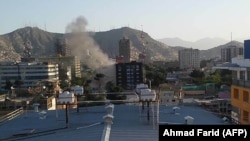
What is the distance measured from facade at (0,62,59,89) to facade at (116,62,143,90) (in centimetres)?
1151

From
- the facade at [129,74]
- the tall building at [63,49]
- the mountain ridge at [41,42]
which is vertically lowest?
the facade at [129,74]

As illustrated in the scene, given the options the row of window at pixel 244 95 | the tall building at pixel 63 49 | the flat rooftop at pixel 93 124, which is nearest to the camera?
the flat rooftop at pixel 93 124

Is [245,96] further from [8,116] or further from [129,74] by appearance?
[129,74]

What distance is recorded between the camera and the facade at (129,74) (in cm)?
7475

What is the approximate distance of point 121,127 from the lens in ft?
36.9

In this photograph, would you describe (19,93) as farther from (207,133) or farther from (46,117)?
(207,133)

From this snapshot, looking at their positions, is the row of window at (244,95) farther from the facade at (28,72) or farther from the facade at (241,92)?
A: the facade at (28,72)

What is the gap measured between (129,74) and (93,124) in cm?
6408

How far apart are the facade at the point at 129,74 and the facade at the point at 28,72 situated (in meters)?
11.5

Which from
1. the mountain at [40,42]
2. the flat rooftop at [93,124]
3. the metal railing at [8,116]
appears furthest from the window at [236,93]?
the mountain at [40,42]

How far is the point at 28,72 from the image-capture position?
77.0 metres

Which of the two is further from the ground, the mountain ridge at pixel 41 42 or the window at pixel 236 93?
the mountain ridge at pixel 41 42

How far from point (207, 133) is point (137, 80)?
68952 millimetres

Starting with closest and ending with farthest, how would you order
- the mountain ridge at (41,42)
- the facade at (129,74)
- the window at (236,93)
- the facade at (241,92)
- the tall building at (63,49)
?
the facade at (241,92), the window at (236,93), the facade at (129,74), the tall building at (63,49), the mountain ridge at (41,42)
